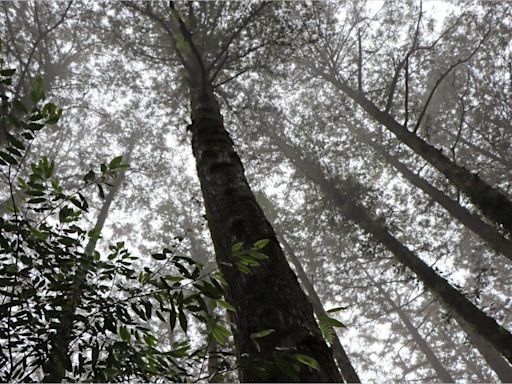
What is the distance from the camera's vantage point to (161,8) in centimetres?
870

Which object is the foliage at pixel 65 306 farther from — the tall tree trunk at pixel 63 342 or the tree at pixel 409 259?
the tree at pixel 409 259

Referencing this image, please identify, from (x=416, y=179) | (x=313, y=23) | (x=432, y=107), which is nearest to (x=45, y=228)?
(x=313, y=23)

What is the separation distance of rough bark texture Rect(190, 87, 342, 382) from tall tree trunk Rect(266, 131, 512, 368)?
650cm

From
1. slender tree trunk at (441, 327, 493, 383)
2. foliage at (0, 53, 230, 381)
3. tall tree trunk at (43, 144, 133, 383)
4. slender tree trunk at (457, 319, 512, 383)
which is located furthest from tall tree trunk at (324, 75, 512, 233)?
slender tree trunk at (441, 327, 493, 383)

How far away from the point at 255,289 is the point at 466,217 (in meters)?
9.60

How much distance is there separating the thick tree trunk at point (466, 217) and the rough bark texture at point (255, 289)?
25.2 ft

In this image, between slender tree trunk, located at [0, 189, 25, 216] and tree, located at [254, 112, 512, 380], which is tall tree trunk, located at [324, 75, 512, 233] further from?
slender tree trunk, located at [0, 189, 25, 216]

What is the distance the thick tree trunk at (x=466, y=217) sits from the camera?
7.75 metres

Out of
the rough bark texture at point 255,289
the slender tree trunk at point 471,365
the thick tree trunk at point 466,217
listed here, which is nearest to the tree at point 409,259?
the thick tree trunk at point 466,217

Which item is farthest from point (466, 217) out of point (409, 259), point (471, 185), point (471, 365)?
point (471, 365)

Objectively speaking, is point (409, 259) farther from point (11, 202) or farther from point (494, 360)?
point (11, 202)

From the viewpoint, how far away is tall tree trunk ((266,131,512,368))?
648 cm

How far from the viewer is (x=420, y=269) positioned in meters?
8.40

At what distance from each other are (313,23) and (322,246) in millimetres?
8227
